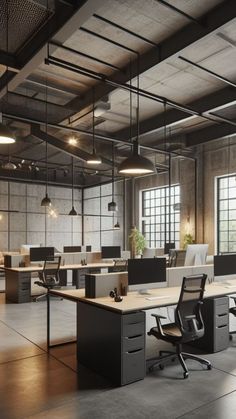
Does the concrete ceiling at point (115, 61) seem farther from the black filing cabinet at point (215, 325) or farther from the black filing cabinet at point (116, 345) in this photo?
the black filing cabinet at point (215, 325)

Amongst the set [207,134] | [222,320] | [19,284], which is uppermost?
[207,134]

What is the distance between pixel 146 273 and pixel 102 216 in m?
11.8

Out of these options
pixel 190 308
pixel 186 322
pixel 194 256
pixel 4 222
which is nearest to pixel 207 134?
pixel 194 256

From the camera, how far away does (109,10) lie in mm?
4637

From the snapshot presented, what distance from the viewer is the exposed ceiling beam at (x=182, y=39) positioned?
14.7ft

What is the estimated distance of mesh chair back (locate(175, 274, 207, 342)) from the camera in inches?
150

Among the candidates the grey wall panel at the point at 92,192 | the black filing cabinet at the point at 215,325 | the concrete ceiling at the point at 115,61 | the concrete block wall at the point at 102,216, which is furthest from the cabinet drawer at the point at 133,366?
the grey wall panel at the point at 92,192

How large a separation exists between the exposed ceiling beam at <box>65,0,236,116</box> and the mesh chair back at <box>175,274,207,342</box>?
3.29m

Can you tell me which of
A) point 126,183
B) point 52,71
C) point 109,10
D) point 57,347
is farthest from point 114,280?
point 126,183

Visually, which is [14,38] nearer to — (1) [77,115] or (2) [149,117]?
(1) [77,115]

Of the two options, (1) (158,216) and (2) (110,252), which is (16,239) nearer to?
(2) (110,252)

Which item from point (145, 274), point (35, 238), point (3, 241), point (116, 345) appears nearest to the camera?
point (116, 345)

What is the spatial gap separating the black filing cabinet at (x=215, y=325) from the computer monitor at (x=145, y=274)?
28.3 inches

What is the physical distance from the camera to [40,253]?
871cm
